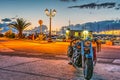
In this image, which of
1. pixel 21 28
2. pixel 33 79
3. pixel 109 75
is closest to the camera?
pixel 33 79

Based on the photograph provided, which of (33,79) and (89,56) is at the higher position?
(89,56)

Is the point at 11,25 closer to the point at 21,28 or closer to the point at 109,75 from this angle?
the point at 21,28

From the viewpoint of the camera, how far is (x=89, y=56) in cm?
717

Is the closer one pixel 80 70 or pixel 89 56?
pixel 89 56

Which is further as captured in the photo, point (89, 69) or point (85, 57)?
point (85, 57)

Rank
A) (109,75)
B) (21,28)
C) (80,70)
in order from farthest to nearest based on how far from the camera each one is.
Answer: (21,28) → (80,70) → (109,75)

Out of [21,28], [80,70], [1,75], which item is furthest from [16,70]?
[21,28]

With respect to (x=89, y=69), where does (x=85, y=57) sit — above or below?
above

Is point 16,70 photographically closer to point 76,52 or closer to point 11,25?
point 76,52

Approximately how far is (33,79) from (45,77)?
1.40 ft

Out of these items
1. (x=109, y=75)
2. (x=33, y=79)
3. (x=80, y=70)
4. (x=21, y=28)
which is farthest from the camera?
(x=21, y=28)

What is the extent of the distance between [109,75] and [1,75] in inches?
121

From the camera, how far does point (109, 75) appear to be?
309 inches

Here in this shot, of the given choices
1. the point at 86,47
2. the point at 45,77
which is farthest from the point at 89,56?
the point at 45,77
